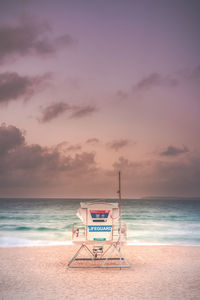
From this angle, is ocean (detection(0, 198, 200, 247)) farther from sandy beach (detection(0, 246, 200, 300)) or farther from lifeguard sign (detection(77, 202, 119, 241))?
lifeguard sign (detection(77, 202, 119, 241))

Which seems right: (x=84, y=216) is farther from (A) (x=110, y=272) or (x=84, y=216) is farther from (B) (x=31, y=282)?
(B) (x=31, y=282)

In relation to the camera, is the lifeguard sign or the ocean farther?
the ocean

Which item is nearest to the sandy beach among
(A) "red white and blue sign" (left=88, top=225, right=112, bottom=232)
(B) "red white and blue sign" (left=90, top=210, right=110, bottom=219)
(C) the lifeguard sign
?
(C) the lifeguard sign

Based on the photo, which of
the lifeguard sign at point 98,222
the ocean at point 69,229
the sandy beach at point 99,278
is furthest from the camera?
the ocean at point 69,229

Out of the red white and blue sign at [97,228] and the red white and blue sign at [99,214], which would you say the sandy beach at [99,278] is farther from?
the red white and blue sign at [99,214]

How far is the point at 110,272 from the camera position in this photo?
23.9 feet

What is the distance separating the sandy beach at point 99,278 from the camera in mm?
5645

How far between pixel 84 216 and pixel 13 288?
221 cm

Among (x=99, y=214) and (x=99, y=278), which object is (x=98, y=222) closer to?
(x=99, y=214)

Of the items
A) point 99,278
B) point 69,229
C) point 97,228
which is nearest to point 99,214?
point 97,228

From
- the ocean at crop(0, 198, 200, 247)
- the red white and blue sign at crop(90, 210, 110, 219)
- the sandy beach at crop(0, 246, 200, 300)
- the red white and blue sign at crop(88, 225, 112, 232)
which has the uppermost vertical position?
the red white and blue sign at crop(90, 210, 110, 219)

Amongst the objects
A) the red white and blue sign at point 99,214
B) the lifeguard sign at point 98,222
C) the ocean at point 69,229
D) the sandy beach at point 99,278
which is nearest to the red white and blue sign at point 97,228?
the lifeguard sign at point 98,222

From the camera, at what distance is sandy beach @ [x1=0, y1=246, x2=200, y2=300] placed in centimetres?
564

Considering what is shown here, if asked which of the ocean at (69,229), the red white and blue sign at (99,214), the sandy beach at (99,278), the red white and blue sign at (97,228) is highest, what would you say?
the red white and blue sign at (99,214)
